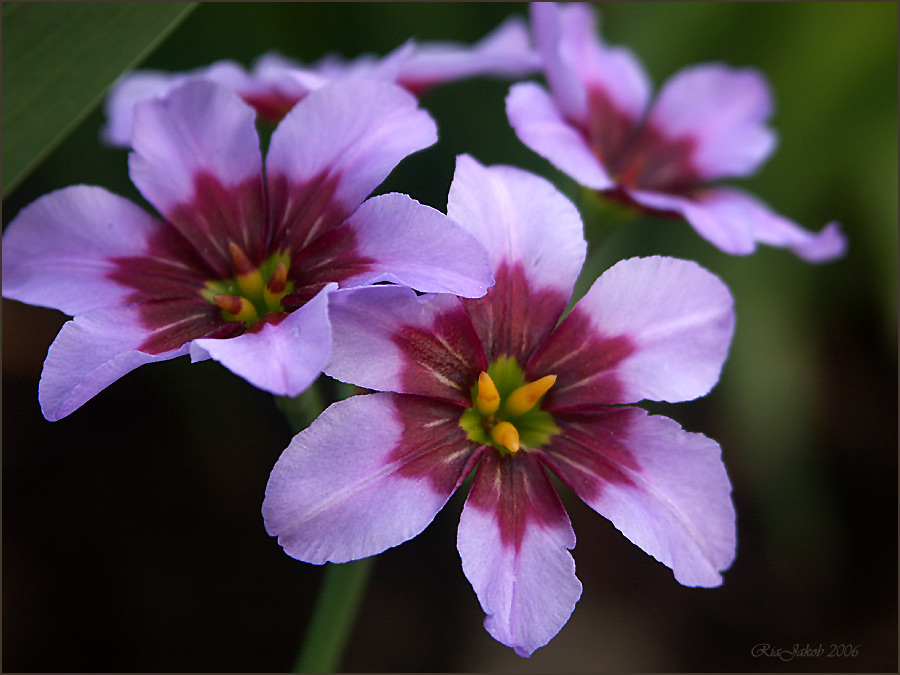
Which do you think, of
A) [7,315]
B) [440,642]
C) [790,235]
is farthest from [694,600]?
[7,315]

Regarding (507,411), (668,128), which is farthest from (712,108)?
(507,411)

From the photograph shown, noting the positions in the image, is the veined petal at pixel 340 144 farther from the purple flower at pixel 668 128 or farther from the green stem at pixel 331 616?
the green stem at pixel 331 616

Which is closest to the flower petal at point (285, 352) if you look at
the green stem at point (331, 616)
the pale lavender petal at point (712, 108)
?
the green stem at point (331, 616)

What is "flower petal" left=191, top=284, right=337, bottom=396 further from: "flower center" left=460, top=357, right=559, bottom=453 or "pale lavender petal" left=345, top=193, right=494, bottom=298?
"flower center" left=460, top=357, right=559, bottom=453

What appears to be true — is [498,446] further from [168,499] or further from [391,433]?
[168,499]

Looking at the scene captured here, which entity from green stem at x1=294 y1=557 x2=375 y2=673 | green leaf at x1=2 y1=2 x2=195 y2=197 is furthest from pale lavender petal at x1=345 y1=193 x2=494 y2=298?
green stem at x1=294 y1=557 x2=375 y2=673

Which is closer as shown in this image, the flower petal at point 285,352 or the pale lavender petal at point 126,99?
the flower petal at point 285,352
